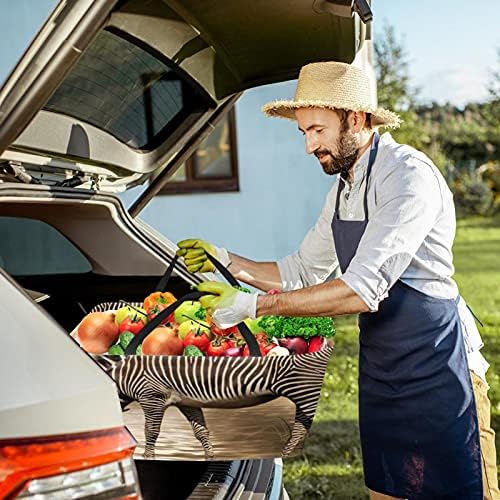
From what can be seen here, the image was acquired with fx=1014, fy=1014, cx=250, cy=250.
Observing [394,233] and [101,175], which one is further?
[101,175]

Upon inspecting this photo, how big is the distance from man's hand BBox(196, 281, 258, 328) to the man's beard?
21.0 inches

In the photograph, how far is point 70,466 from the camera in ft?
4.95

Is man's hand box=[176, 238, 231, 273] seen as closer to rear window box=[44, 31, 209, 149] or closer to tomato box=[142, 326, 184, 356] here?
rear window box=[44, 31, 209, 149]

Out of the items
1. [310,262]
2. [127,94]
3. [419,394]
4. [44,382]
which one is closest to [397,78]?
[310,262]

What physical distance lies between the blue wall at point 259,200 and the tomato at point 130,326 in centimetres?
627

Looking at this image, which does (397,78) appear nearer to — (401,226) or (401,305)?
(401,305)

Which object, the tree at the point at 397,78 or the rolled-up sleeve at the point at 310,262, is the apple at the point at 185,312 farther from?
the tree at the point at 397,78

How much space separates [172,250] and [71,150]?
0.58 m

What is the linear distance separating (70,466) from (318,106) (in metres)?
1.39

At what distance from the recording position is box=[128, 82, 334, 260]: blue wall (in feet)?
29.0

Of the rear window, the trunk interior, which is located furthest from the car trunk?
the rear window

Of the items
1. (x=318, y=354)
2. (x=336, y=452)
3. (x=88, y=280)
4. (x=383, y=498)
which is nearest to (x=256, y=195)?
(x=336, y=452)

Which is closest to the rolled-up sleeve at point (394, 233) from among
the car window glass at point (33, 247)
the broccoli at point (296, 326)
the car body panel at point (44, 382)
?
the broccoli at point (296, 326)

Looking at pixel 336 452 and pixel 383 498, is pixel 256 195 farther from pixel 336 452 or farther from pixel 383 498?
pixel 383 498
